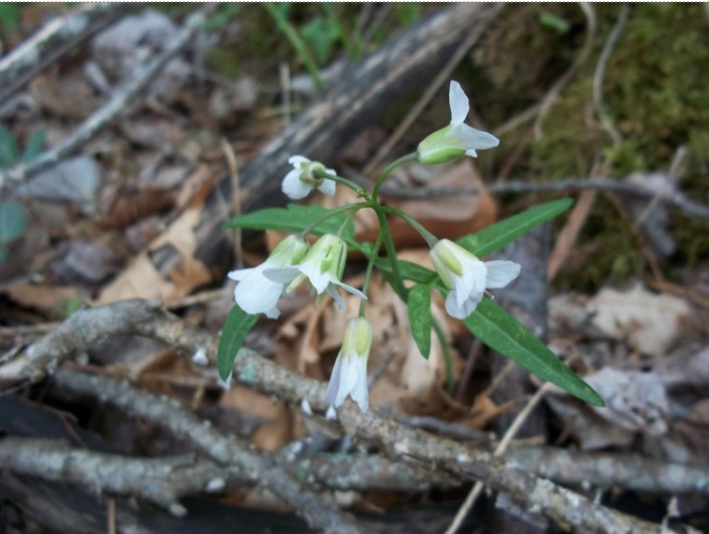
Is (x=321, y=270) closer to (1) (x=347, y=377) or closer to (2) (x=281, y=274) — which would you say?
(2) (x=281, y=274)

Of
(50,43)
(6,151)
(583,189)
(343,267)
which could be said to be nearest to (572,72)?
(583,189)

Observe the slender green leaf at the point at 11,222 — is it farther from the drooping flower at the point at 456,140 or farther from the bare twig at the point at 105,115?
the drooping flower at the point at 456,140

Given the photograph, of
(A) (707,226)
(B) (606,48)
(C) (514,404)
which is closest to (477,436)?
(C) (514,404)

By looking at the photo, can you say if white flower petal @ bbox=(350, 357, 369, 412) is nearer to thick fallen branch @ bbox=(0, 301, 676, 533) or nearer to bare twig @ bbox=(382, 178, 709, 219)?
thick fallen branch @ bbox=(0, 301, 676, 533)

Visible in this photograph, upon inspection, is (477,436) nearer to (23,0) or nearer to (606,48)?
(606,48)

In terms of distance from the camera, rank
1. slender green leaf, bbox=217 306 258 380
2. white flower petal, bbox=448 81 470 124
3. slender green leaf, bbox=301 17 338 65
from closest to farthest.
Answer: white flower petal, bbox=448 81 470 124, slender green leaf, bbox=217 306 258 380, slender green leaf, bbox=301 17 338 65

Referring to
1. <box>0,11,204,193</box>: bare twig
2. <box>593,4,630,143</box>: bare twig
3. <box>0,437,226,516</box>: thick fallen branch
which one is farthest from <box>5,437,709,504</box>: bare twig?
<box>593,4,630,143</box>: bare twig
